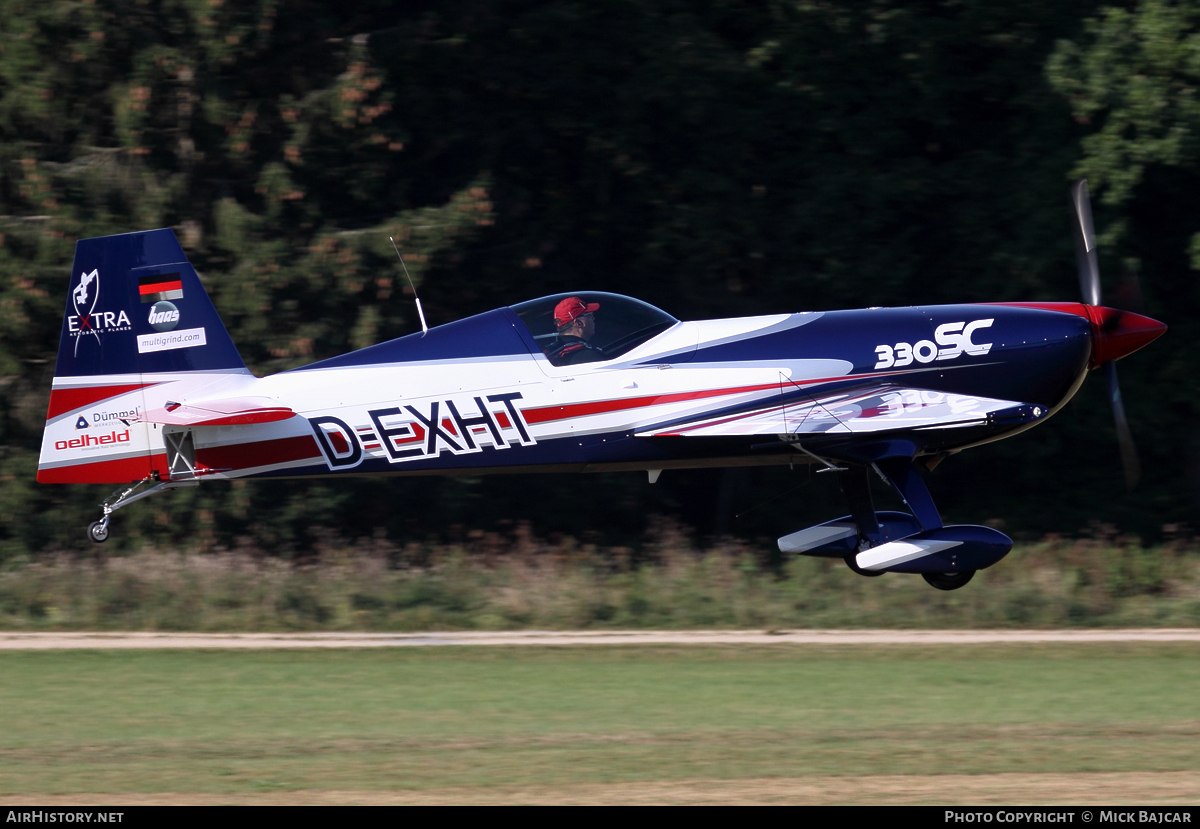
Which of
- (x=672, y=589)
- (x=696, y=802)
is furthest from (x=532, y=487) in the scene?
(x=696, y=802)

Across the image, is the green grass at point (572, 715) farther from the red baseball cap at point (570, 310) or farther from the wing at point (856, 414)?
the red baseball cap at point (570, 310)

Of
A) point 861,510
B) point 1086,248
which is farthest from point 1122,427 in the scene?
point 861,510

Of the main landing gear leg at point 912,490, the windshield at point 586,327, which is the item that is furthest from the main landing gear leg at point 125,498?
the main landing gear leg at point 912,490

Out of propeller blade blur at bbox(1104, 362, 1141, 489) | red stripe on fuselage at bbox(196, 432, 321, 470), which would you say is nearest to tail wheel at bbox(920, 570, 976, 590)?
propeller blade blur at bbox(1104, 362, 1141, 489)

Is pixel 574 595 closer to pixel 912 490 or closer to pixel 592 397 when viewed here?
pixel 592 397

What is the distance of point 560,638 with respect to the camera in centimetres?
1363

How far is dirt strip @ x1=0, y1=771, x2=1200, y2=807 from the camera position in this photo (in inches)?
302

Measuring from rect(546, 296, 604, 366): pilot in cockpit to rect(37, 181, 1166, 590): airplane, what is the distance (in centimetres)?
1

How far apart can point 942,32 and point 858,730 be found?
12.7 m

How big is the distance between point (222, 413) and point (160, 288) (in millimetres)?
1350

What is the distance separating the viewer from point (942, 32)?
751 inches

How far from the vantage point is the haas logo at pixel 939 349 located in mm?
10680

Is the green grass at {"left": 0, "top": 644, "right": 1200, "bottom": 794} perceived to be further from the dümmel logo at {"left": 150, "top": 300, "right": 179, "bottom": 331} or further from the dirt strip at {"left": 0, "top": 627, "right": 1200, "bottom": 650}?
the dümmel logo at {"left": 150, "top": 300, "right": 179, "bottom": 331}

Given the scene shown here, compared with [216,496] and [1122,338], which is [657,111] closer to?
[216,496]
